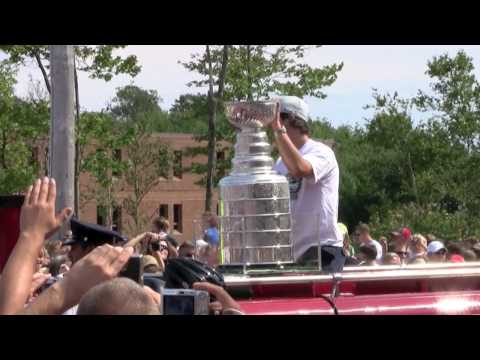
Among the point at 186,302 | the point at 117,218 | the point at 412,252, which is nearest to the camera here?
the point at 186,302

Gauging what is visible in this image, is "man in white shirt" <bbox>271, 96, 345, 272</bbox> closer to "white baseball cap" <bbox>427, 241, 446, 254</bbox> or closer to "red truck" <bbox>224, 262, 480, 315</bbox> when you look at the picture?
"red truck" <bbox>224, 262, 480, 315</bbox>

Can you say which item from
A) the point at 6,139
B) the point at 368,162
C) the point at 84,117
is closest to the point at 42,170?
the point at 6,139

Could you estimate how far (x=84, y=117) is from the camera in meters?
25.3

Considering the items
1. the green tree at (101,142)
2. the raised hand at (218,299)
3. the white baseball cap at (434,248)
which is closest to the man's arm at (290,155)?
the raised hand at (218,299)

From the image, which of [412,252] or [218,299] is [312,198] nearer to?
[218,299]

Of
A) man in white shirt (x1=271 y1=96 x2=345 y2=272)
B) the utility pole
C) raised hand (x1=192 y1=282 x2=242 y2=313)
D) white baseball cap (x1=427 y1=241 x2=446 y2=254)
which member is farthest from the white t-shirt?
the utility pole

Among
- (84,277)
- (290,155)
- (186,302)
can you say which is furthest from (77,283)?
(290,155)

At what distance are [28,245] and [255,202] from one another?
2.12m

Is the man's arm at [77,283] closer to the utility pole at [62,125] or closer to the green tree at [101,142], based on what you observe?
the utility pole at [62,125]

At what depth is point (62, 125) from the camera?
14.3 m

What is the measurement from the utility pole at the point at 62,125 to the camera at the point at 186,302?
35.2 ft

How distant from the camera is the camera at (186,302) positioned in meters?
3.39
